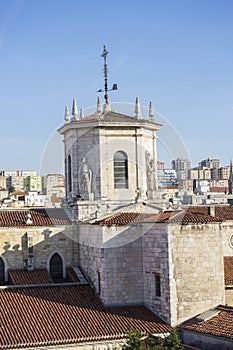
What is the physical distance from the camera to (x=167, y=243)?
24.4 m

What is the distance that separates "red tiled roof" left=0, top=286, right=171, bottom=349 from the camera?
22.5 meters

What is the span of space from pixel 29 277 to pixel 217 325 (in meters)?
9.48

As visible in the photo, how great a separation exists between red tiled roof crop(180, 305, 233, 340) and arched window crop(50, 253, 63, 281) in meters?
8.03

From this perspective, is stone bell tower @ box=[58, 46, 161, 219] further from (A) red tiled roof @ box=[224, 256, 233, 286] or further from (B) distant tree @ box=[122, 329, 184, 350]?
(B) distant tree @ box=[122, 329, 184, 350]

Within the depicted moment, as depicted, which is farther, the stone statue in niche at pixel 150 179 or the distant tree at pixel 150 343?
the stone statue in niche at pixel 150 179

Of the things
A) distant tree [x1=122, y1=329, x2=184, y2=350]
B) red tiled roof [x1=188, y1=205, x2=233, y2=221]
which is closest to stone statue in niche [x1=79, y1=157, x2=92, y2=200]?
red tiled roof [x1=188, y1=205, x2=233, y2=221]

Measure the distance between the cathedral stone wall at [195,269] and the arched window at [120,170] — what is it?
22.4 ft

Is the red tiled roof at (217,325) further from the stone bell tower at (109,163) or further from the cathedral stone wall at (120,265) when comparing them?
the stone bell tower at (109,163)

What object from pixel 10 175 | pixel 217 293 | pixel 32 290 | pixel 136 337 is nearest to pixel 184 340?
pixel 217 293

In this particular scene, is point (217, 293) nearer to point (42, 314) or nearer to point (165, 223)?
point (165, 223)

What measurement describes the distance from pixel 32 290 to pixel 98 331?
4.38 metres

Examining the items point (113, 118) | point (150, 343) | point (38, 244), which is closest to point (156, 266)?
point (150, 343)

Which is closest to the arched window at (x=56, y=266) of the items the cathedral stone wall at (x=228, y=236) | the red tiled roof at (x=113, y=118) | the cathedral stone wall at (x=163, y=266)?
the cathedral stone wall at (x=163, y=266)

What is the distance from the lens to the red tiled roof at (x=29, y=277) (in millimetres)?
27672
